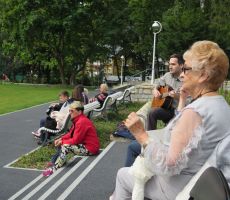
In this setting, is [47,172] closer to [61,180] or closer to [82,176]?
[61,180]

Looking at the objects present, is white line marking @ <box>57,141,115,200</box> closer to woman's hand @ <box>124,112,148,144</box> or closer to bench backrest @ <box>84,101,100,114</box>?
bench backrest @ <box>84,101,100,114</box>

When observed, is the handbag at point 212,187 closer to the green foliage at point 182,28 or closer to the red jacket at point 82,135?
the red jacket at point 82,135

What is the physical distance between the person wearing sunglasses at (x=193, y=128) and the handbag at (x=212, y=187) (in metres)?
0.64

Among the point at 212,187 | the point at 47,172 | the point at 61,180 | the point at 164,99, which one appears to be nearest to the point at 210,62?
the point at 212,187

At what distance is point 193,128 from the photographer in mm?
3098

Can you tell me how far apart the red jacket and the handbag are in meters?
5.76

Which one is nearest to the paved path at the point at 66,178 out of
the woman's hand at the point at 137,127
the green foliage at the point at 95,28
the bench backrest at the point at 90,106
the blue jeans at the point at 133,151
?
the blue jeans at the point at 133,151

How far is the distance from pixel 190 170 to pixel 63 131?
6492mm

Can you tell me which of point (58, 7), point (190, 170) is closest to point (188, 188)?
point (190, 170)

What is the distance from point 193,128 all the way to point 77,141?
5268 millimetres

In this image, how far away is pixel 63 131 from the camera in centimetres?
957

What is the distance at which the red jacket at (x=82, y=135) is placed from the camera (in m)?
8.17

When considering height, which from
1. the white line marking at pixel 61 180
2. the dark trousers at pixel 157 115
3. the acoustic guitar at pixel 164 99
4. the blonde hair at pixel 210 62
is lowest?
the white line marking at pixel 61 180

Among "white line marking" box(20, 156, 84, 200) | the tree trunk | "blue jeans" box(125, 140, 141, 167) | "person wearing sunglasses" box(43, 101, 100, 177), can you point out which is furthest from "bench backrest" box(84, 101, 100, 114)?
the tree trunk
